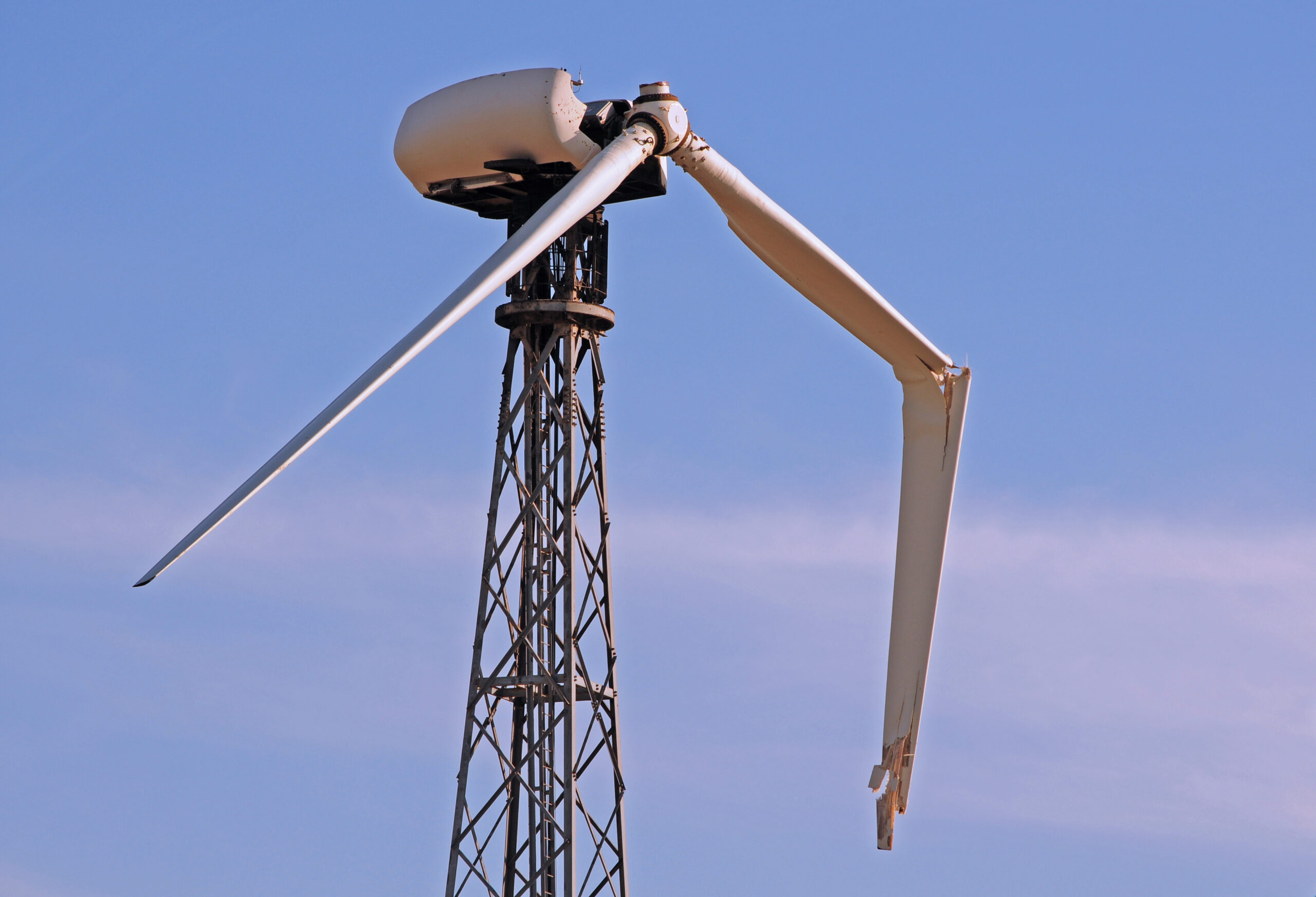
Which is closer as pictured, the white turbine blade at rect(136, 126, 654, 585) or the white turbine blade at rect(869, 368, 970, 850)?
the white turbine blade at rect(136, 126, 654, 585)

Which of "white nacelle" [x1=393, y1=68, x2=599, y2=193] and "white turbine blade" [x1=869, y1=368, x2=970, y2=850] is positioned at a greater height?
"white nacelle" [x1=393, y1=68, x2=599, y2=193]

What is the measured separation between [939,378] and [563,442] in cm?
776

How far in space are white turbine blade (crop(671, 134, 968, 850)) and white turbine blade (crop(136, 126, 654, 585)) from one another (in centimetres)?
A: 258

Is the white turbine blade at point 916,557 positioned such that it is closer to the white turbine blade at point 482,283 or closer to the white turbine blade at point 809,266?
the white turbine blade at point 809,266

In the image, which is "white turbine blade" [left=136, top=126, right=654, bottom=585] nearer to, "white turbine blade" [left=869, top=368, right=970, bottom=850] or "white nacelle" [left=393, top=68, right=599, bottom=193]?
"white nacelle" [left=393, top=68, right=599, bottom=193]

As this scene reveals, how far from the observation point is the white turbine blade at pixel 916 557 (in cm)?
4547

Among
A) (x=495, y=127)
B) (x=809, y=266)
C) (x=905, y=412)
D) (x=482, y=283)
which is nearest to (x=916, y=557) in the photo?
(x=905, y=412)

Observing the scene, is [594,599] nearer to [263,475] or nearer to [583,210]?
[583,210]

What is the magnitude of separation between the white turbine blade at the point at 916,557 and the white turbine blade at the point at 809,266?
711mm

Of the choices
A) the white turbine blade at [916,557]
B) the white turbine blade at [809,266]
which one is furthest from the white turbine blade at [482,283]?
the white turbine blade at [916,557]

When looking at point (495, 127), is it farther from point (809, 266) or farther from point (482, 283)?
point (482, 283)

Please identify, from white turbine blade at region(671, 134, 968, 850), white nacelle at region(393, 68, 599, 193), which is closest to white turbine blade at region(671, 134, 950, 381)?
white turbine blade at region(671, 134, 968, 850)

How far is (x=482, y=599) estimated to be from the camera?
4594 centimetres

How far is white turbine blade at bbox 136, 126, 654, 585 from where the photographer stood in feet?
102
